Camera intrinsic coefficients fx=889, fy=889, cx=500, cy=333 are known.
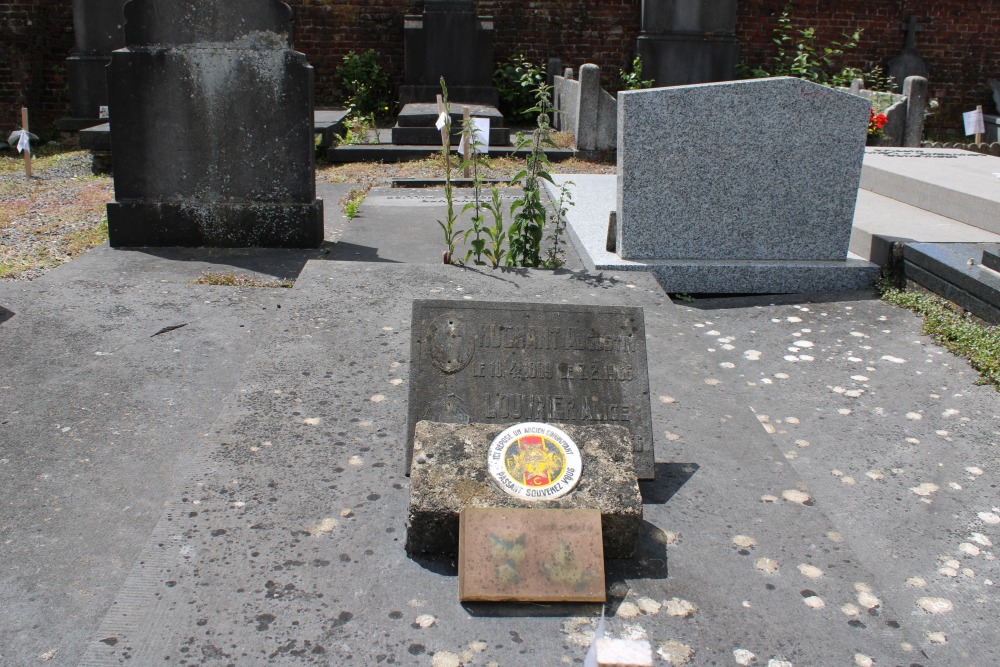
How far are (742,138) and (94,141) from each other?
6.77 metres

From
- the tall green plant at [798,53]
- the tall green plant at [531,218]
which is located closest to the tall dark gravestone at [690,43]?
the tall green plant at [798,53]

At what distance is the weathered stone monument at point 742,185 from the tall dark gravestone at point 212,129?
2.04m

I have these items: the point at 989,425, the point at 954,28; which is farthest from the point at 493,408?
the point at 954,28

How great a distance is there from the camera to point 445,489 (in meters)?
2.22

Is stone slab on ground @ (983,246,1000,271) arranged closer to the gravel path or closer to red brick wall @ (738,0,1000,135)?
the gravel path

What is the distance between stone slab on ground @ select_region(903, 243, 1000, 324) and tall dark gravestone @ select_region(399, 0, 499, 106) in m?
8.29

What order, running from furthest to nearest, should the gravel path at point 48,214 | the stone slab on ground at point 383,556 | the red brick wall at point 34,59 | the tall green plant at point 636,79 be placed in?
1. the red brick wall at point 34,59
2. the tall green plant at point 636,79
3. the gravel path at point 48,214
4. the stone slab on ground at point 383,556

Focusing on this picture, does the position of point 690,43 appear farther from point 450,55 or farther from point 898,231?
point 898,231

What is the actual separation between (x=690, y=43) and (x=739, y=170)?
27.9 ft

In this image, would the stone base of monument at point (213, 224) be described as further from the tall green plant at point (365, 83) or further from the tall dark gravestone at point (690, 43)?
the tall dark gravestone at point (690, 43)

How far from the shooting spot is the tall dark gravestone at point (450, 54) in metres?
12.4

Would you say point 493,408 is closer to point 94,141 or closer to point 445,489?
point 445,489

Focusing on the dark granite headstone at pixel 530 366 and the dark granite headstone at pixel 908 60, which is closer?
the dark granite headstone at pixel 530 366

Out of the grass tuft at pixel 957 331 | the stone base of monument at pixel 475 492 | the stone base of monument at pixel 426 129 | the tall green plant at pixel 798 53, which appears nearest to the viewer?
the stone base of monument at pixel 475 492
